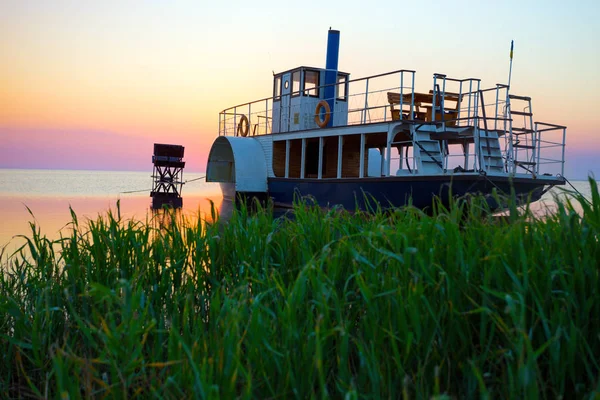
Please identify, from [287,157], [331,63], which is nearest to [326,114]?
[287,157]

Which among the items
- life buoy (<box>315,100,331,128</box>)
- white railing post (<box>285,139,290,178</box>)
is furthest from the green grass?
white railing post (<box>285,139,290,178</box>)

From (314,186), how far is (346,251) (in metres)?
11.8

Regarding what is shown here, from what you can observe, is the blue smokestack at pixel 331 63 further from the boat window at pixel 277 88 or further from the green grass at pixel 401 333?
the green grass at pixel 401 333

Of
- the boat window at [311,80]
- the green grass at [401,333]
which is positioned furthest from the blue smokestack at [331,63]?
the green grass at [401,333]

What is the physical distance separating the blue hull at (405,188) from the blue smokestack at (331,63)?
3504 mm

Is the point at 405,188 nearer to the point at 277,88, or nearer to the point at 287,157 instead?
the point at 287,157

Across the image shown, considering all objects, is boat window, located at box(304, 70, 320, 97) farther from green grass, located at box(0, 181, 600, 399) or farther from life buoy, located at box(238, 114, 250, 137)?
green grass, located at box(0, 181, 600, 399)

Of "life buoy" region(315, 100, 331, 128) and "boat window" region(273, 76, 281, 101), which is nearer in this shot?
"life buoy" region(315, 100, 331, 128)

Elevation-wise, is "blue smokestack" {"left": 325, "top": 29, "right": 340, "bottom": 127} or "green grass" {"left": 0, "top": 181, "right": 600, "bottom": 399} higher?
"blue smokestack" {"left": 325, "top": 29, "right": 340, "bottom": 127}

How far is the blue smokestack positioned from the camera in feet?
60.5

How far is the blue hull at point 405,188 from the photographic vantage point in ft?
35.6

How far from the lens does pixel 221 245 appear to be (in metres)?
4.73

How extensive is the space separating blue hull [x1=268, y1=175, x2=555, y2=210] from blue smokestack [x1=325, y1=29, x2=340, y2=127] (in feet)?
11.5

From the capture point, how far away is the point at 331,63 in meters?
19.1
